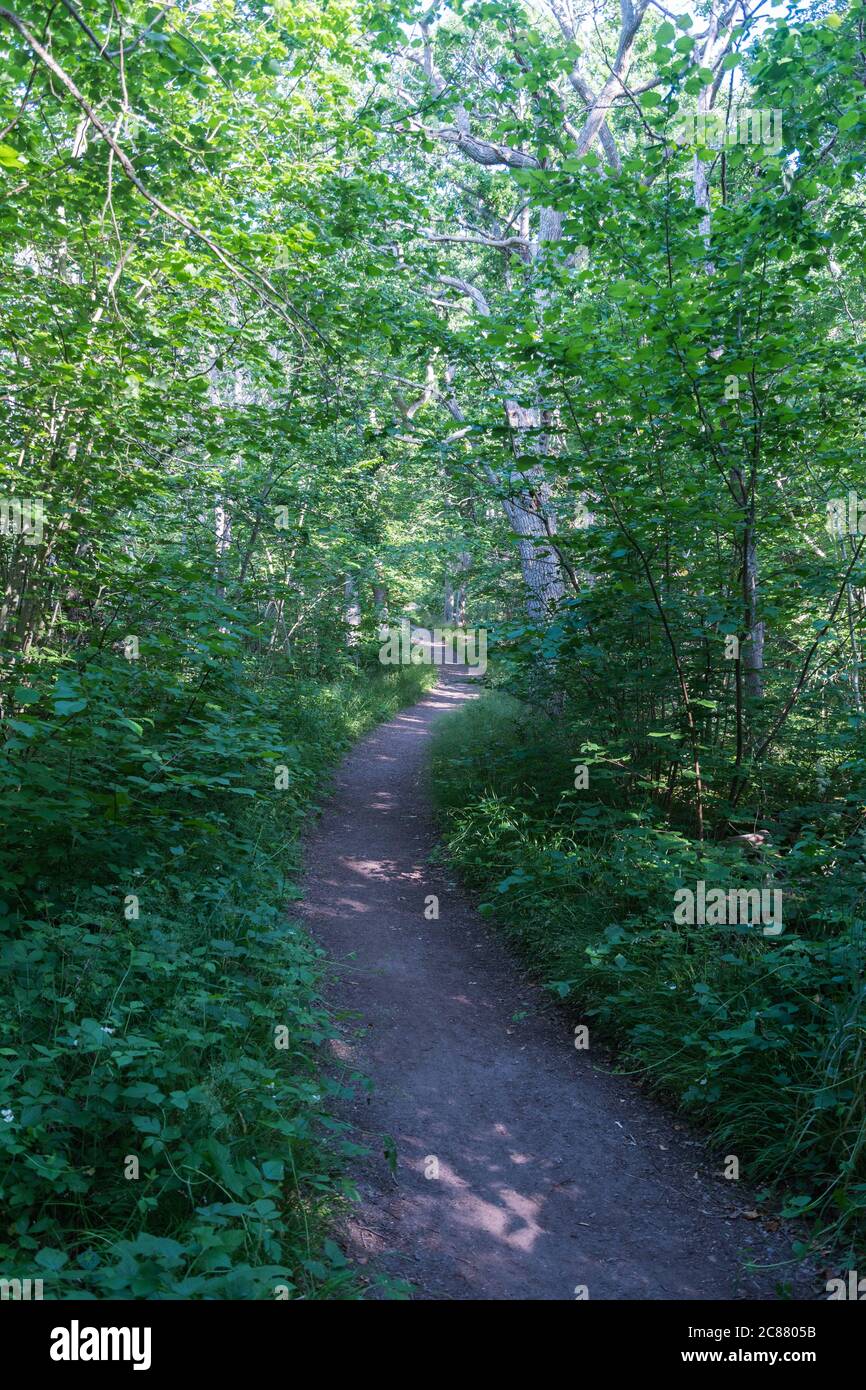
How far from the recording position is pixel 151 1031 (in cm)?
359

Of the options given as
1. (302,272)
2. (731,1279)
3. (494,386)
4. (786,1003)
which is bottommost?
(731,1279)

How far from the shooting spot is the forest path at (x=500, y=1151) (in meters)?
3.25

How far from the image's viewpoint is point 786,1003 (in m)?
4.16

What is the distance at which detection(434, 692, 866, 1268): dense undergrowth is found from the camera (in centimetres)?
365

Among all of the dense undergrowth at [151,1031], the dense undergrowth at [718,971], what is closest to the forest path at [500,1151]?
the dense undergrowth at [718,971]

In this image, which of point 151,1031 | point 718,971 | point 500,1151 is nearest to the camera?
point 151,1031

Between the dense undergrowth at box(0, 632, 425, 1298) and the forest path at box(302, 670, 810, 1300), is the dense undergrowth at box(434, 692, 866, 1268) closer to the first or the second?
the forest path at box(302, 670, 810, 1300)

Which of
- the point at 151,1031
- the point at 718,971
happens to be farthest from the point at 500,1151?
the point at 151,1031

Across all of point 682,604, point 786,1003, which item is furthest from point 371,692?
point 786,1003

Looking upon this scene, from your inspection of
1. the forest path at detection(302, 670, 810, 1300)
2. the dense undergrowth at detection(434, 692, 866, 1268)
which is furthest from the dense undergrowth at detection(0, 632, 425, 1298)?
the dense undergrowth at detection(434, 692, 866, 1268)

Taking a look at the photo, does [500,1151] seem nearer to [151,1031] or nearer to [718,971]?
[718,971]

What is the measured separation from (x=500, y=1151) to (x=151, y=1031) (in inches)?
74.5
